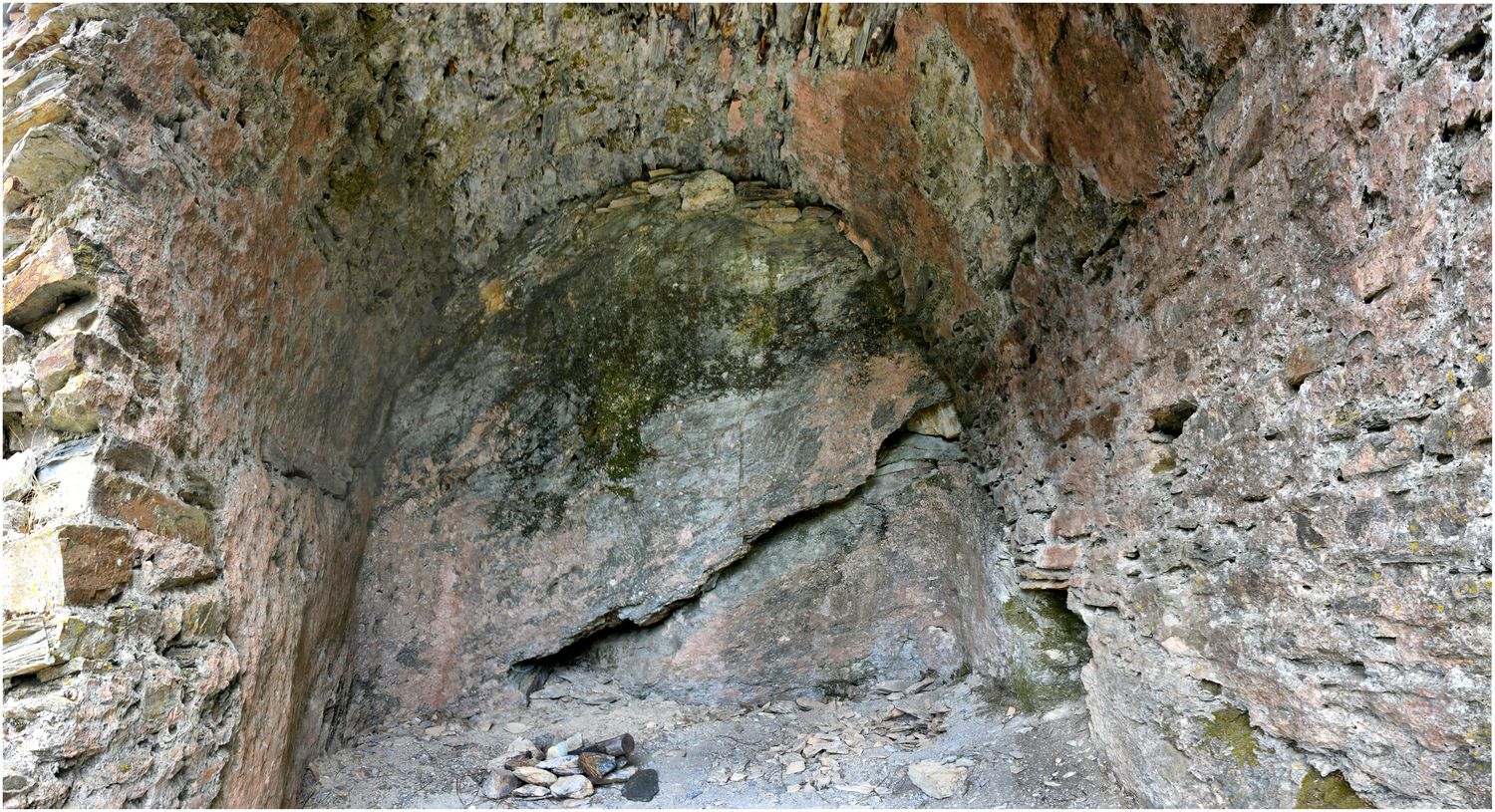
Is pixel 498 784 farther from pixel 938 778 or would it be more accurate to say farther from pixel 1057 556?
pixel 1057 556

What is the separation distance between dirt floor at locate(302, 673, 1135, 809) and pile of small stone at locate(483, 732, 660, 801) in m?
0.04

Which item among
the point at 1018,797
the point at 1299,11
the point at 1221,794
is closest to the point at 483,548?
the point at 1018,797

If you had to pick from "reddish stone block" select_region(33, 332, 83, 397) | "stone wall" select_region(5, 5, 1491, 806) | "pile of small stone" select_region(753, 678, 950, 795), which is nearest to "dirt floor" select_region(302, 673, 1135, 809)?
"pile of small stone" select_region(753, 678, 950, 795)

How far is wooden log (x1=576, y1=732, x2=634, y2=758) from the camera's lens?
311cm

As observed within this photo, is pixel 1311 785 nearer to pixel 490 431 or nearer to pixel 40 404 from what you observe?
pixel 40 404

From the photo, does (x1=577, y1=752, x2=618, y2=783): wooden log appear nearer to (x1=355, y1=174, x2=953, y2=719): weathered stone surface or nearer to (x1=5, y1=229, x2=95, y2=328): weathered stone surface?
(x1=355, y1=174, x2=953, y2=719): weathered stone surface

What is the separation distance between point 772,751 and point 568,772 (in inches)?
30.7

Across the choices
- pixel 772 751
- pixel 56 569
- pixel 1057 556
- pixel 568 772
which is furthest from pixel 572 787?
pixel 1057 556

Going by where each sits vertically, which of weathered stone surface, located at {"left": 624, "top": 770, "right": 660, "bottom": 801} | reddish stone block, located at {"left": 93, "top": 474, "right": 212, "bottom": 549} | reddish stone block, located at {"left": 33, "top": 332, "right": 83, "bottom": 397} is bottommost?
weathered stone surface, located at {"left": 624, "top": 770, "right": 660, "bottom": 801}

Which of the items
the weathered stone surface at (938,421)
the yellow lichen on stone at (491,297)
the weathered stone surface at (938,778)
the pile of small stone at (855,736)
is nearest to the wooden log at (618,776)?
the pile of small stone at (855,736)

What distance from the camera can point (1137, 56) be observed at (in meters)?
2.00

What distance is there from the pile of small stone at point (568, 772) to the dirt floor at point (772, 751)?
0.13 feet

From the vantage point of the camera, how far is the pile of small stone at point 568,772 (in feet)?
9.56

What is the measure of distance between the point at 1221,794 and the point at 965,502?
1.72m
